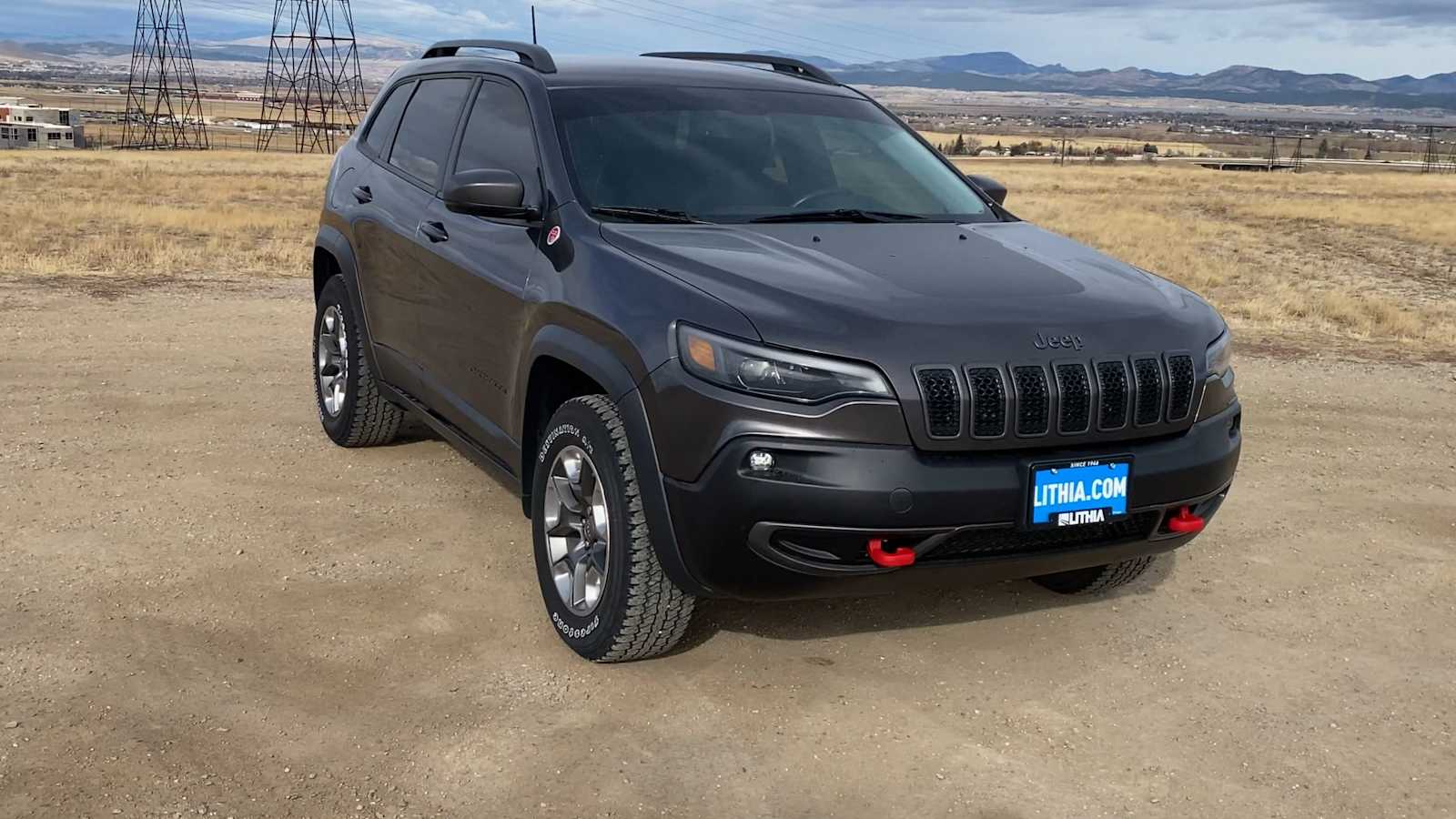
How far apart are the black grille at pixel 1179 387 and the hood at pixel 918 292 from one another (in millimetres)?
56

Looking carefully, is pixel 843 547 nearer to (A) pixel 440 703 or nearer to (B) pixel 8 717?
(A) pixel 440 703

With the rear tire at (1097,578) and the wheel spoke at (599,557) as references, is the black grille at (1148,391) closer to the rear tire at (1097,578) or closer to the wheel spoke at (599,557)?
the rear tire at (1097,578)

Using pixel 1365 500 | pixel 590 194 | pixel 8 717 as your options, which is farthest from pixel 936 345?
pixel 1365 500

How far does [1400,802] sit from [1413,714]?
0.62m

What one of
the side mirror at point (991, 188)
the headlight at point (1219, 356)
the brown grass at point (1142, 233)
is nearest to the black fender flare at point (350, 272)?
the side mirror at point (991, 188)

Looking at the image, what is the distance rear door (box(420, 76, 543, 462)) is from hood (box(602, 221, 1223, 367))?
1.59 feet

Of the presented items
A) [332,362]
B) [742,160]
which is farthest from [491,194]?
[332,362]

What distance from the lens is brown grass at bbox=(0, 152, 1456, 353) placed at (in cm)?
1386

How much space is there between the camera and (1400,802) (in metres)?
3.47

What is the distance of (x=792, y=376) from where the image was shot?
11.5 feet

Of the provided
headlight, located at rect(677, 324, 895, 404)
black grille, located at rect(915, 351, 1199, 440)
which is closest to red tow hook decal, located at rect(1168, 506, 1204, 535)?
black grille, located at rect(915, 351, 1199, 440)

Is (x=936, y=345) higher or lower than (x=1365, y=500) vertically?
higher

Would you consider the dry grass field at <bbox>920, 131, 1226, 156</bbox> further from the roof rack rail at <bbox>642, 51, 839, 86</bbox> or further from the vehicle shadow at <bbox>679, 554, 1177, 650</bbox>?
the vehicle shadow at <bbox>679, 554, 1177, 650</bbox>

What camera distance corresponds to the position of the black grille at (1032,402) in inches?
141
